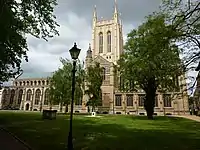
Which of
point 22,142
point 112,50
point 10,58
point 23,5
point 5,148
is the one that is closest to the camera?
point 5,148

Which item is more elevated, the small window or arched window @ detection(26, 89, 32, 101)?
arched window @ detection(26, 89, 32, 101)

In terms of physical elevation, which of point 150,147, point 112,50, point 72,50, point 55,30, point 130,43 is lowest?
point 150,147

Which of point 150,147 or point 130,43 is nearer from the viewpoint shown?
point 150,147

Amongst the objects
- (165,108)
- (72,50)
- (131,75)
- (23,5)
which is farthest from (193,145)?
(165,108)

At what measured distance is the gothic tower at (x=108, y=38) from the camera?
78812mm

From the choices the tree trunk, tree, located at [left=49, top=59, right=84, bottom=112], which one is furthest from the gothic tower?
the tree trunk

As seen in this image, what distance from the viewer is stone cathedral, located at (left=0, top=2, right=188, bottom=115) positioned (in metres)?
60.5

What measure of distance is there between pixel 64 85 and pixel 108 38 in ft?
130

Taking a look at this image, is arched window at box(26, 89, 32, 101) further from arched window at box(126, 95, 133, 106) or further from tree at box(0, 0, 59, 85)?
tree at box(0, 0, 59, 85)

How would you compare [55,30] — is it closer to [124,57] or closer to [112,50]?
[124,57]

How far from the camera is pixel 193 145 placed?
39.3ft

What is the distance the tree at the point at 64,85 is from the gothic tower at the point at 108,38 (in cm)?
2958

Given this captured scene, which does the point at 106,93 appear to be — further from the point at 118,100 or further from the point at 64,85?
the point at 64,85

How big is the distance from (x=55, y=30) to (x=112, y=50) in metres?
63.1
